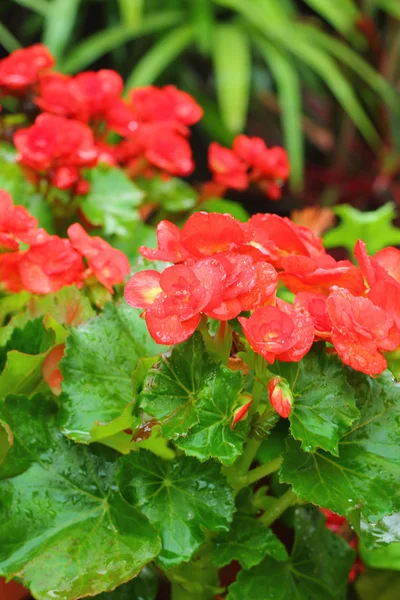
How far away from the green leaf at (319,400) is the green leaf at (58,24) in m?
1.53

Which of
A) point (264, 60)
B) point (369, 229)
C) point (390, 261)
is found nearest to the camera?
point (390, 261)

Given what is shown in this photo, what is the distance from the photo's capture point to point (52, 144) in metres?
0.79

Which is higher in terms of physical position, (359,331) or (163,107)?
(359,331)

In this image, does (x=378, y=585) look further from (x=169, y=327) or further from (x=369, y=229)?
(x=369, y=229)

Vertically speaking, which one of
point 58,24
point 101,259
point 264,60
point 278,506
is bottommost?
point 264,60

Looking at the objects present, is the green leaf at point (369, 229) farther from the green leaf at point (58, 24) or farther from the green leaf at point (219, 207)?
the green leaf at point (58, 24)

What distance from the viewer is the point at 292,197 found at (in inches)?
81.0

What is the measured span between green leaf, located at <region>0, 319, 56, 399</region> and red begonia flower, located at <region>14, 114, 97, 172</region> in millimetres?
305

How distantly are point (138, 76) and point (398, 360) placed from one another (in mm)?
1571

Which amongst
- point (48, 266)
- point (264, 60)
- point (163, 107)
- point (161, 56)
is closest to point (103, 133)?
point (163, 107)

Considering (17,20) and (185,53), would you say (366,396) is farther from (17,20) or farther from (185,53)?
(17,20)

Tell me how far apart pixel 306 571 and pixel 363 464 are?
0.15m

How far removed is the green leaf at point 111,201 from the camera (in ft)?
3.01

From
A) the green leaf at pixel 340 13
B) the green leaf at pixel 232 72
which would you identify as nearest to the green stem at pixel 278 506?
the green leaf at pixel 232 72
